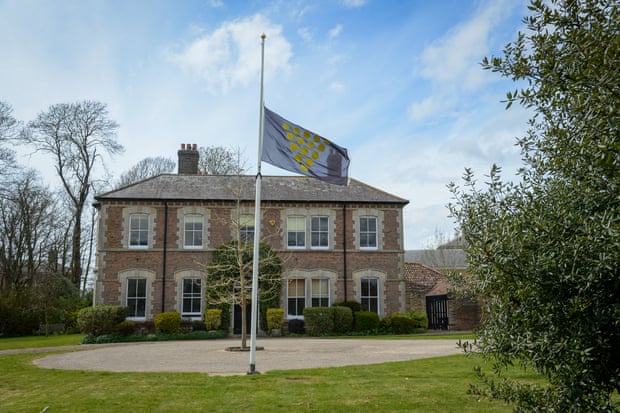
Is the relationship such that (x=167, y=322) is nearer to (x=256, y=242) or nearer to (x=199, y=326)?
(x=199, y=326)

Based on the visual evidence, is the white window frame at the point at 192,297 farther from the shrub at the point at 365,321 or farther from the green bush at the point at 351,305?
the shrub at the point at 365,321

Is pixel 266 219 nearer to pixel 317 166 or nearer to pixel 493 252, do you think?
pixel 317 166

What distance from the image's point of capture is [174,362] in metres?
14.2

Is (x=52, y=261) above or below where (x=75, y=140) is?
below

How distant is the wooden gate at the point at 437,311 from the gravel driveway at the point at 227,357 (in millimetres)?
11144

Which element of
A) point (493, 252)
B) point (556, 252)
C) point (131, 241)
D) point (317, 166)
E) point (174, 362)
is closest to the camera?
point (556, 252)

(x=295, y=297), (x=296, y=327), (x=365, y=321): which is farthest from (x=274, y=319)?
(x=365, y=321)

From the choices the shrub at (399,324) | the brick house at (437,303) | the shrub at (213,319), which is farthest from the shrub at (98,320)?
the brick house at (437,303)

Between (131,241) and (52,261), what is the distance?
1263 centimetres

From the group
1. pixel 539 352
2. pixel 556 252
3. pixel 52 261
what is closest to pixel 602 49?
pixel 556 252

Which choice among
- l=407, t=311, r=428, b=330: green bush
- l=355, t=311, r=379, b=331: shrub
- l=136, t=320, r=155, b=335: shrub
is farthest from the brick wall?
l=355, t=311, r=379, b=331: shrub

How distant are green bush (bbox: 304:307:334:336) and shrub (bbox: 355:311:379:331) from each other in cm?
133

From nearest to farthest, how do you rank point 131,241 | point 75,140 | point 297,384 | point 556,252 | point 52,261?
point 556,252
point 297,384
point 131,241
point 52,261
point 75,140

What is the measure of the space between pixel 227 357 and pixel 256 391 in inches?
248
